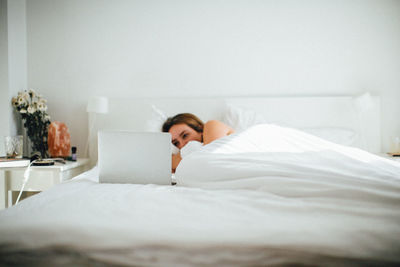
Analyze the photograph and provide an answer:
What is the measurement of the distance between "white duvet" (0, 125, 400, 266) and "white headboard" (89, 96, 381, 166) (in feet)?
4.46

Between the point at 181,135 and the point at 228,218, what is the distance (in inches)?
51.4

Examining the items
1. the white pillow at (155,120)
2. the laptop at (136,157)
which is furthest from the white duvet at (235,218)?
the white pillow at (155,120)

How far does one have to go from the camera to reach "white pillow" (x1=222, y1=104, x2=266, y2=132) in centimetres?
215

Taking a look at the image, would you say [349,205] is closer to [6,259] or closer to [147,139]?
[147,139]

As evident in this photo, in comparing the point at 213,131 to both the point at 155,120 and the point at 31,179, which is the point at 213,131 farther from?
the point at 31,179

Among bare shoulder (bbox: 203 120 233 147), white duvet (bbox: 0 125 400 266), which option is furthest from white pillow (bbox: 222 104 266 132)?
white duvet (bbox: 0 125 400 266)

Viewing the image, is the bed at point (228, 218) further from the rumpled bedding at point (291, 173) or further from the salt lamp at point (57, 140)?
the salt lamp at point (57, 140)

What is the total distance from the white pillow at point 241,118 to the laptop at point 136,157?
1.11m

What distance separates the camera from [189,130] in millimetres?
1967

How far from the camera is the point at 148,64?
8.13 feet

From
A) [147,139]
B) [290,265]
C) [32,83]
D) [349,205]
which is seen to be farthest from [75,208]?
[32,83]

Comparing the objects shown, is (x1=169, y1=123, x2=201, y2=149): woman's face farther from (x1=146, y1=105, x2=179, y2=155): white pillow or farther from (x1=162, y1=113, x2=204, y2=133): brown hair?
(x1=146, y1=105, x2=179, y2=155): white pillow

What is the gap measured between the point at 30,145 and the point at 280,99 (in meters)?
2.47

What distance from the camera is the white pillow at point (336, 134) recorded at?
208 centimetres
